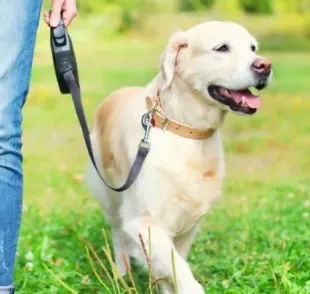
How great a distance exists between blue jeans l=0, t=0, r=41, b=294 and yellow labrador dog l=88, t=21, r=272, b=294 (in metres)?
0.88

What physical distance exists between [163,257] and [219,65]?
0.87 meters

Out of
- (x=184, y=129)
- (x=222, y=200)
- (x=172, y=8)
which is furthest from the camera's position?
(x=172, y=8)

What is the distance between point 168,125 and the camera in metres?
3.91

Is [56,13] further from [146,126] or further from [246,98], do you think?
[246,98]

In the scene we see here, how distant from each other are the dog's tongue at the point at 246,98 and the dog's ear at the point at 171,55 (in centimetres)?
28

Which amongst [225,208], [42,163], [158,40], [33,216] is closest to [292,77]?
[158,40]

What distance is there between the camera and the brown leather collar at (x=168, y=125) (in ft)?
12.8

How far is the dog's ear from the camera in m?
3.97

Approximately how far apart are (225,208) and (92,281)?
6.87 ft

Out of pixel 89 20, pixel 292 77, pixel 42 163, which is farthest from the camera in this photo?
pixel 89 20

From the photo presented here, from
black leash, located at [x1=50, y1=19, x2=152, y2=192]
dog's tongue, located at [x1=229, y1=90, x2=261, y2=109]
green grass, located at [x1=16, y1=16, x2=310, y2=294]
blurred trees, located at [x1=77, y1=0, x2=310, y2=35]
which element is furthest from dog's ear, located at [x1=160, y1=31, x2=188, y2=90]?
blurred trees, located at [x1=77, y1=0, x2=310, y2=35]

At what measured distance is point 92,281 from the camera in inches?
162

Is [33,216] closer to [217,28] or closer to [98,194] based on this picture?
[98,194]

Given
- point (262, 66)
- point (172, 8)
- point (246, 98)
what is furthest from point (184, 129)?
point (172, 8)
